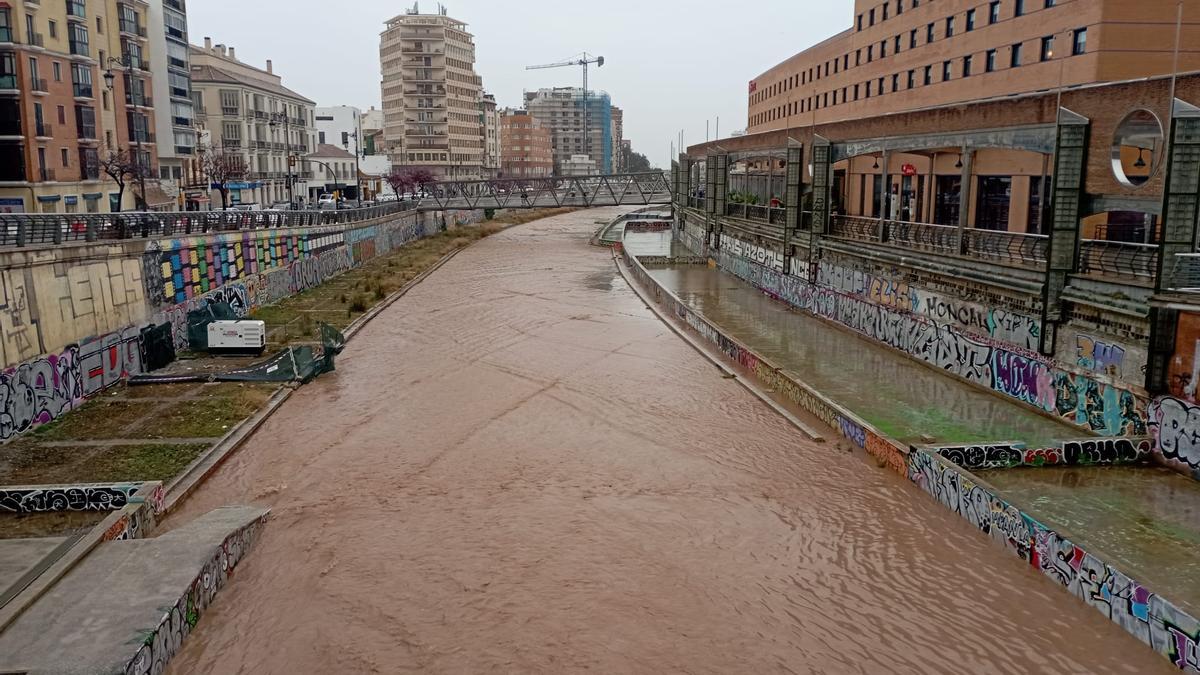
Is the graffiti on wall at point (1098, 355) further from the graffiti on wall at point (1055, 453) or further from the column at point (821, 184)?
the column at point (821, 184)

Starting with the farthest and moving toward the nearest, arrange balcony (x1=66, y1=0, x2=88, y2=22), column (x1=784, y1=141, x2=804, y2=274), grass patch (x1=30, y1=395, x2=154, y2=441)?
balcony (x1=66, y1=0, x2=88, y2=22) < column (x1=784, y1=141, x2=804, y2=274) < grass patch (x1=30, y1=395, x2=154, y2=441)

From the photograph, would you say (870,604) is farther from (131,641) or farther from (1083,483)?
(131,641)

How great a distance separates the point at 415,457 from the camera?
19250 millimetres

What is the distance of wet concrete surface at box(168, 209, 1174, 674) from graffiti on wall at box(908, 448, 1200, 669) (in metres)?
0.22

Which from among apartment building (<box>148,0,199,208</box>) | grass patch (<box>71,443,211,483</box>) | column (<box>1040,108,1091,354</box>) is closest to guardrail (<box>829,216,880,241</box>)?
column (<box>1040,108,1091,354</box>)

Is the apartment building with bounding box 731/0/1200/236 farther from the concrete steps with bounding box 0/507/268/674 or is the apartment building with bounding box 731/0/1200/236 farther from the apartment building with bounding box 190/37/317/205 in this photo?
the apartment building with bounding box 190/37/317/205

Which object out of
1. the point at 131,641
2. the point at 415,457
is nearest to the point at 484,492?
the point at 415,457

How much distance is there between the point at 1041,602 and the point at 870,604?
2.30 metres

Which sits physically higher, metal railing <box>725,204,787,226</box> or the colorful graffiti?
metal railing <box>725,204,787,226</box>

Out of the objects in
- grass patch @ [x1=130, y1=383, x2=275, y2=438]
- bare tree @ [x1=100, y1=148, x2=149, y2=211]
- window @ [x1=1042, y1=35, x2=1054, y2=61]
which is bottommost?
grass patch @ [x1=130, y1=383, x2=275, y2=438]

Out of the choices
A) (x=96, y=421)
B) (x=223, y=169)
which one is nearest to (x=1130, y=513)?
(x=96, y=421)

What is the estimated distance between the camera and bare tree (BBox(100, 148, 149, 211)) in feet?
157

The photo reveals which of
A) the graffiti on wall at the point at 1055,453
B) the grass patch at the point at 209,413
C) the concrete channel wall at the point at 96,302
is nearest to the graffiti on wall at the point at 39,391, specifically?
the concrete channel wall at the point at 96,302

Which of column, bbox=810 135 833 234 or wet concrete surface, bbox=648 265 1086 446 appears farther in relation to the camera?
column, bbox=810 135 833 234
